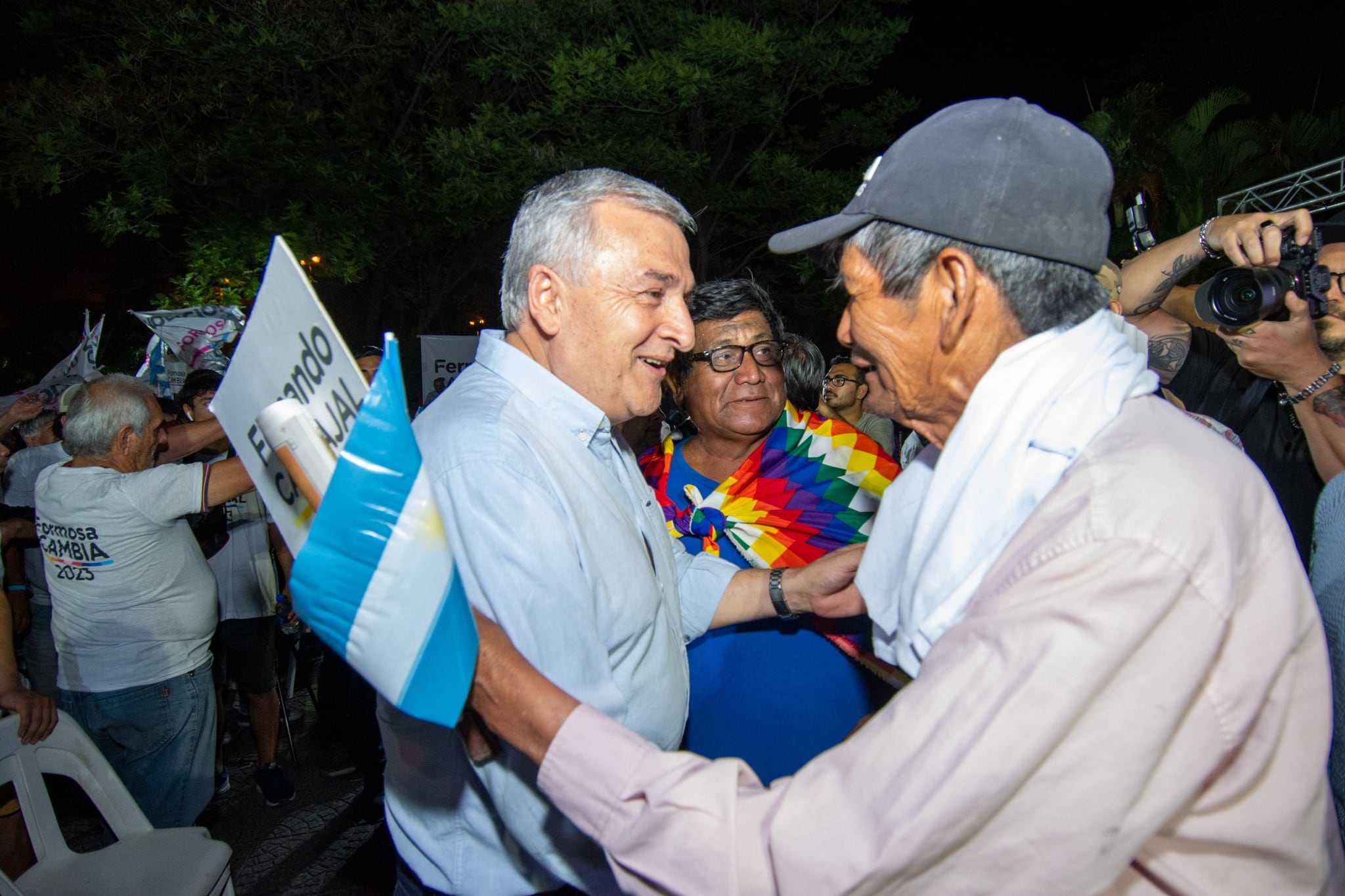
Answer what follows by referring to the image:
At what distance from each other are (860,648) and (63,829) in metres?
4.53

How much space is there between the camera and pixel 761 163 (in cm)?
1201

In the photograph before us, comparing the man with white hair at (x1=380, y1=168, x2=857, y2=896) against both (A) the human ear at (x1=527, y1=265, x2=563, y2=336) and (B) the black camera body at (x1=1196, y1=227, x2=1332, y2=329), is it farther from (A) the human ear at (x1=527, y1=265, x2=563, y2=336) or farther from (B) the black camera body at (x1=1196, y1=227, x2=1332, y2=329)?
(B) the black camera body at (x1=1196, y1=227, x2=1332, y2=329)

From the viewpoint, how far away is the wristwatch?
91.8 inches

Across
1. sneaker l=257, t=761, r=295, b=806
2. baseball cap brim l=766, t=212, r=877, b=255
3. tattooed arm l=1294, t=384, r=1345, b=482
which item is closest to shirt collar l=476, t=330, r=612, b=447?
baseball cap brim l=766, t=212, r=877, b=255

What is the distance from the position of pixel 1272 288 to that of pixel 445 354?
8.54m

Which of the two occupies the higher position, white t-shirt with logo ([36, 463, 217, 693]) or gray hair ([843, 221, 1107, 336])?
gray hair ([843, 221, 1107, 336])

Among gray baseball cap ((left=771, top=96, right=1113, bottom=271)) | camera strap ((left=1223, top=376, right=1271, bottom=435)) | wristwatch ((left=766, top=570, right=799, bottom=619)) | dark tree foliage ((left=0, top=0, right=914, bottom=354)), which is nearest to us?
gray baseball cap ((left=771, top=96, right=1113, bottom=271))

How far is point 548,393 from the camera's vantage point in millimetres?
1782

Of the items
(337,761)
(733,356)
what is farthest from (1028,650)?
(337,761)

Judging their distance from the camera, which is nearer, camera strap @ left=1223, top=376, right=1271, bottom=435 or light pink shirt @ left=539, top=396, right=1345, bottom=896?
light pink shirt @ left=539, top=396, right=1345, bottom=896

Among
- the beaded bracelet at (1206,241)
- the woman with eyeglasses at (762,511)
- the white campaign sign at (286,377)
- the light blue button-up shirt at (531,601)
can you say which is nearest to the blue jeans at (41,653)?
the woman with eyeglasses at (762,511)

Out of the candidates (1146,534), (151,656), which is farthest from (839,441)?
(151,656)

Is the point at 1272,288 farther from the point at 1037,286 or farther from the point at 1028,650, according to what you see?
the point at 1028,650

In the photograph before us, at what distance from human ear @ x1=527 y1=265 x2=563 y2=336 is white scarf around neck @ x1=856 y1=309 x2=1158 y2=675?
0.99 m
